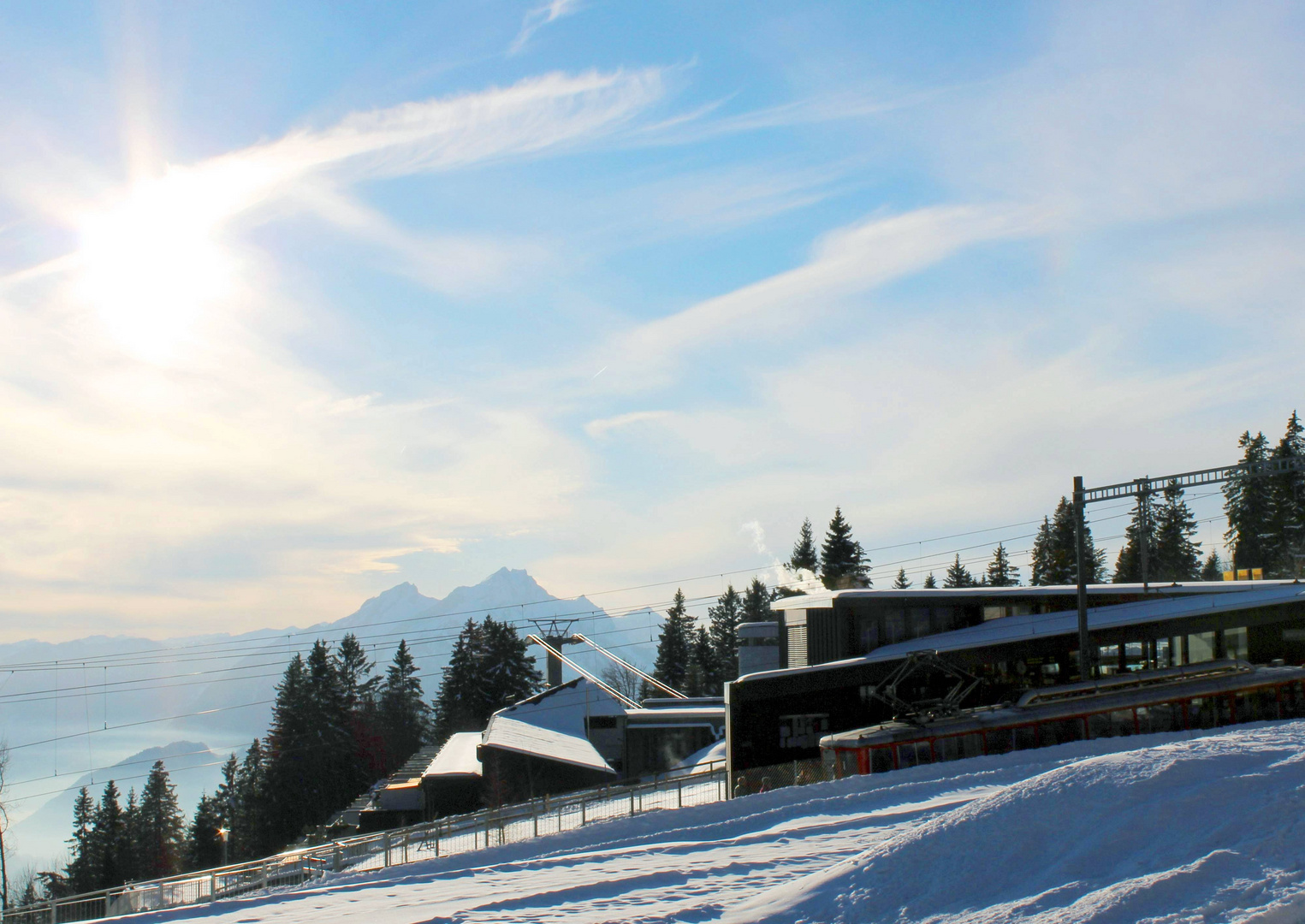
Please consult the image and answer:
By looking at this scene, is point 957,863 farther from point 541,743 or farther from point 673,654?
point 673,654

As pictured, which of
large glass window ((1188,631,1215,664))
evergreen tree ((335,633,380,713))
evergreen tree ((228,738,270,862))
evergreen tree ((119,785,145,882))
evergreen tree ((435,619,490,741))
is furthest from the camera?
evergreen tree ((335,633,380,713))

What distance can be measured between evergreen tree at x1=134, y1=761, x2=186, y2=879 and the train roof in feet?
279

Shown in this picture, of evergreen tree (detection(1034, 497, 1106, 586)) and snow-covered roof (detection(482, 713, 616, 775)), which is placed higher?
evergreen tree (detection(1034, 497, 1106, 586))

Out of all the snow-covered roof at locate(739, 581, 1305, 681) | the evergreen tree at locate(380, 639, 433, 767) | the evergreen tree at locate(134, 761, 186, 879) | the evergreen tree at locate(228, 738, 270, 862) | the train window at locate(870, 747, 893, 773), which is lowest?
the evergreen tree at locate(134, 761, 186, 879)

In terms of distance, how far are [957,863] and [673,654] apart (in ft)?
271

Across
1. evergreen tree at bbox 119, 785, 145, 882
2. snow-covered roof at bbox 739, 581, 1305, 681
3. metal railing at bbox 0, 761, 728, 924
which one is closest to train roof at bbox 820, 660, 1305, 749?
snow-covered roof at bbox 739, 581, 1305, 681

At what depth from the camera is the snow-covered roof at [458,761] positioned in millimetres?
46562

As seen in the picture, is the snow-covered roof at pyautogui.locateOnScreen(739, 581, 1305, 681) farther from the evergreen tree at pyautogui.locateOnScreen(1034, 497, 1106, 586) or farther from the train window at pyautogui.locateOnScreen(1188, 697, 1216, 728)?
the evergreen tree at pyautogui.locateOnScreen(1034, 497, 1106, 586)

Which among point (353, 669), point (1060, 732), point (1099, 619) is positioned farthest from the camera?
point (353, 669)

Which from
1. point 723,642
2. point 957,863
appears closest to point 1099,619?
point 957,863

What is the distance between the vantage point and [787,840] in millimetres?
Answer: 16297

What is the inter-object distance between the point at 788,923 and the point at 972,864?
2.33 metres

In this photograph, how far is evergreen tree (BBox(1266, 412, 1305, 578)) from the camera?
73.4 metres

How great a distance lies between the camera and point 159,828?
301 ft
